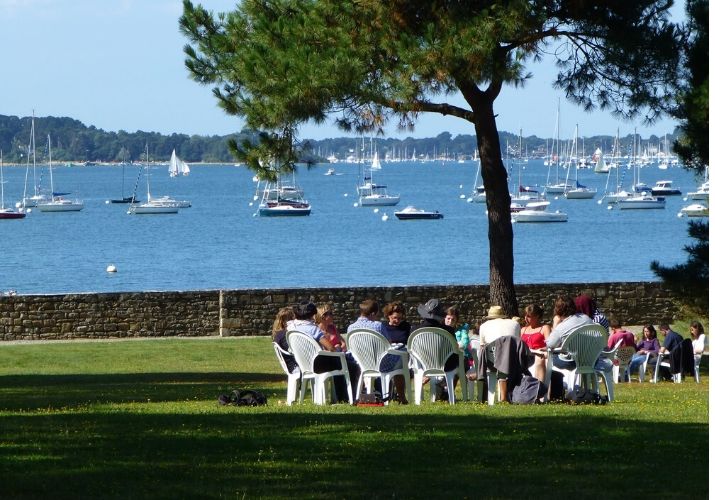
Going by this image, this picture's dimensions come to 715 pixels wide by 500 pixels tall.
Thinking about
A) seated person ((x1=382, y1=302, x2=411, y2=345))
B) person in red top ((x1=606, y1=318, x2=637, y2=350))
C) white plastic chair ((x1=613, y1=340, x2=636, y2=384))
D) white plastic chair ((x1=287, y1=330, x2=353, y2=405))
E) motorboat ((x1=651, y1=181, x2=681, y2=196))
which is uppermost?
seated person ((x1=382, y1=302, x2=411, y2=345))

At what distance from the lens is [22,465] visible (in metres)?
7.34

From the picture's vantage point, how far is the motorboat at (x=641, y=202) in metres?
122

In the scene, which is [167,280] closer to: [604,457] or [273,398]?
[273,398]

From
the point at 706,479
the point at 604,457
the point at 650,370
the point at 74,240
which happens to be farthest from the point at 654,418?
the point at 74,240

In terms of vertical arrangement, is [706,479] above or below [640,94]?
below

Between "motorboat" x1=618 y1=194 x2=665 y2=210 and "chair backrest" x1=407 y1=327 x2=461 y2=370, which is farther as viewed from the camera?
"motorboat" x1=618 y1=194 x2=665 y2=210

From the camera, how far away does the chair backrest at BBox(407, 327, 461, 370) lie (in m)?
12.0

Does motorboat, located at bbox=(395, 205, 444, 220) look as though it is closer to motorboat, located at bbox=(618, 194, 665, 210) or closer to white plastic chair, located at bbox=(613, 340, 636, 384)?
motorboat, located at bbox=(618, 194, 665, 210)

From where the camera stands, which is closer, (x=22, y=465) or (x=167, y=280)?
(x=22, y=465)

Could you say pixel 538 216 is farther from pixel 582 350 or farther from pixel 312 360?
pixel 312 360

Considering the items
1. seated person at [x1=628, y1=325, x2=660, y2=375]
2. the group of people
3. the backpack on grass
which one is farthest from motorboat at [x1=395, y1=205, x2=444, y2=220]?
the backpack on grass

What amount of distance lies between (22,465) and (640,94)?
45.2ft

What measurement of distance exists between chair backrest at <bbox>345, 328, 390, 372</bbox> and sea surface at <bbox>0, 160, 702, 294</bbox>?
47436 mm

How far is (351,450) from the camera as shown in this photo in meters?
7.99
